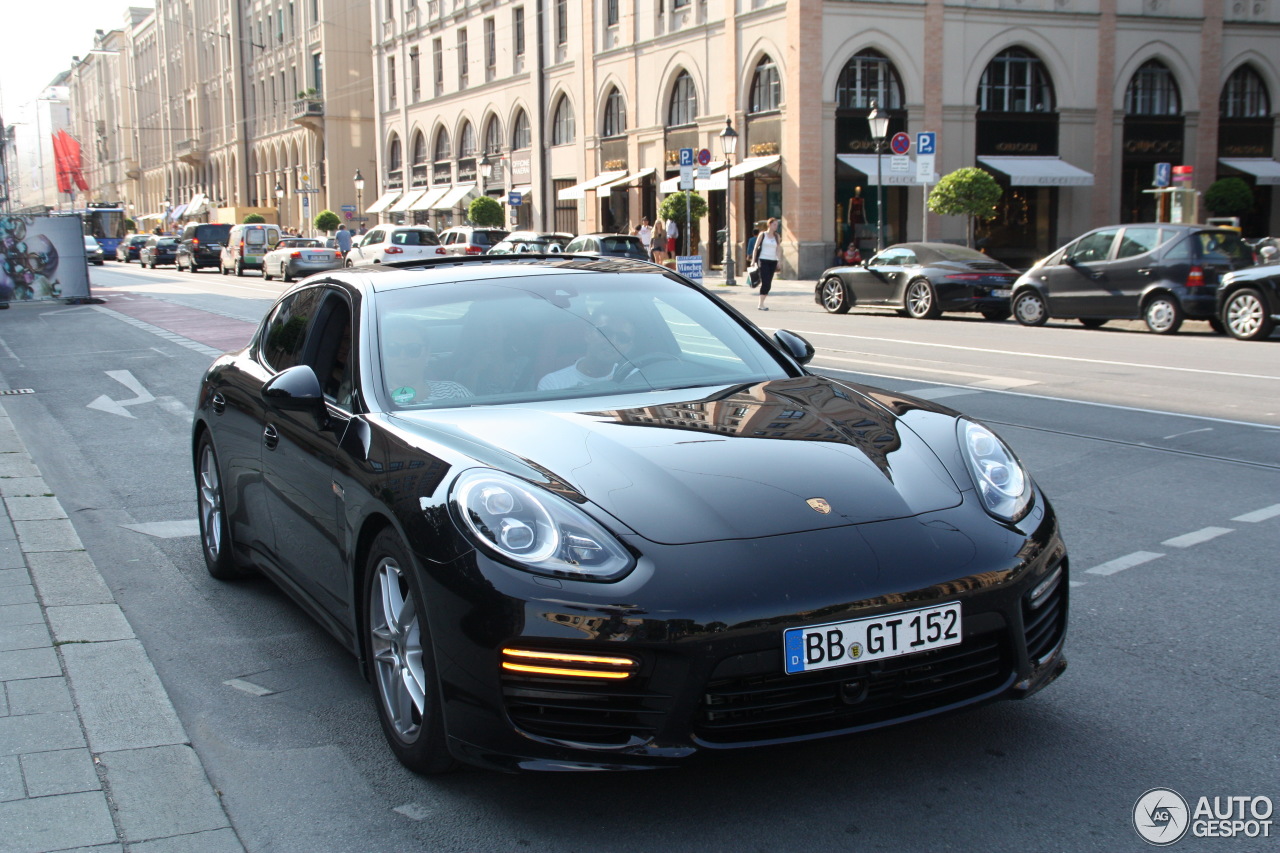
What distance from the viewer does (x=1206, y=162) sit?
4194 centimetres

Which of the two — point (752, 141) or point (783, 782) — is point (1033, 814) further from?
point (752, 141)

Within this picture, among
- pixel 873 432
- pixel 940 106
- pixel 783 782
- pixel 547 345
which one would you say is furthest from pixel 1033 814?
pixel 940 106

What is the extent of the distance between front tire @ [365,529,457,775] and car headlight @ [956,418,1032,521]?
62.6 inches

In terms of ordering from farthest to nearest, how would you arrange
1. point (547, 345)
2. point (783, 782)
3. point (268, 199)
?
point (268, 199) < point (547, 345) < point (783, 782)

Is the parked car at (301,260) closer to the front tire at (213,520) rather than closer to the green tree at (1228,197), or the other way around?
the green tree at (1228,197)

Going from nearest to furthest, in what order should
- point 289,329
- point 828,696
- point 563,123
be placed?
point 828,696
point 289,329
point 563,123

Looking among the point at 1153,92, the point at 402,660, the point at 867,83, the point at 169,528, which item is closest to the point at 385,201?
the point at 867,83

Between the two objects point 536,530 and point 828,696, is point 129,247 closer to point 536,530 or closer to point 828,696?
point 536,530

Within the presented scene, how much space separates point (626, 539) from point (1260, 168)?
149ft

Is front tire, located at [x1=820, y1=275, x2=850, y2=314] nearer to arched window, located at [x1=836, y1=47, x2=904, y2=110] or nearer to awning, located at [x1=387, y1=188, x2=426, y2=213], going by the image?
arched window, located at [x1=836, y1=47, x2=904, y2=110]

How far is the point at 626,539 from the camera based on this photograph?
3.04m

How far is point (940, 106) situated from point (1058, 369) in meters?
26.4

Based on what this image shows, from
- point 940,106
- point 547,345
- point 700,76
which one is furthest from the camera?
point 700,76

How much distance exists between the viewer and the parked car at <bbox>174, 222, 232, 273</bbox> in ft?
168
